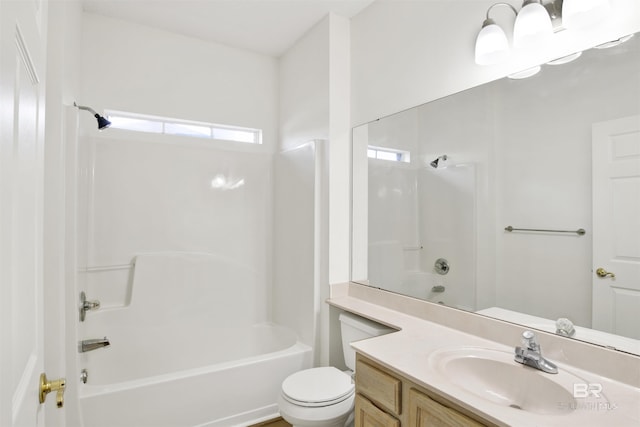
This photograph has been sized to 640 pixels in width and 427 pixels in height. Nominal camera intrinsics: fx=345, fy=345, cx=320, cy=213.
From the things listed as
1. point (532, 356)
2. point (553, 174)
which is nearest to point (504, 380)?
point (532, 356)

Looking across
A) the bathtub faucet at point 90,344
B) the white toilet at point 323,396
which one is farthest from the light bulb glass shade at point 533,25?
the bathtub faucet at point 90,344

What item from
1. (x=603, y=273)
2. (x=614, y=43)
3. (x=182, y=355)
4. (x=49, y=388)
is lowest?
(x=182, y=355)

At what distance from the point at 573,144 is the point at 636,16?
17.7 inches

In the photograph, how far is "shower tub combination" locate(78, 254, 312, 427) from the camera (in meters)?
1.96

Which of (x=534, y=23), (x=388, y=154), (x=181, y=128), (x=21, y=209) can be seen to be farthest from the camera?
(x=181, y=128)

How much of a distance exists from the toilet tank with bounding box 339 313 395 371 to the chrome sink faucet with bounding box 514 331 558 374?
723mm

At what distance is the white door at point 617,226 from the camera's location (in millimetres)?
1182

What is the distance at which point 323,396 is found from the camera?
70.6 inches

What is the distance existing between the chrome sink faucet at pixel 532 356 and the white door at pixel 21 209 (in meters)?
1.47

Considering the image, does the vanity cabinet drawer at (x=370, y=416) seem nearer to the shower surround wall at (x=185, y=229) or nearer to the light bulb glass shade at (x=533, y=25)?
the shower surround wall at (x=185, y=229)

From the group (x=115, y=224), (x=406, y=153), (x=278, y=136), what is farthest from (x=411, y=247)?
(x=115, y=224)

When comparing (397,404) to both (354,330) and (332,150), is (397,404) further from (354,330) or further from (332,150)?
(332,150)

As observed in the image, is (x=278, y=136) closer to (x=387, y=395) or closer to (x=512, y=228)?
(x=512, y=228)

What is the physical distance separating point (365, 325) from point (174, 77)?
239 cm
